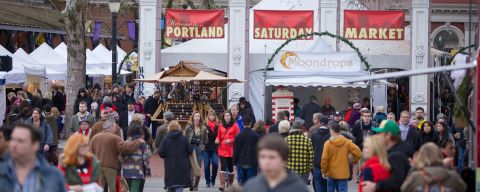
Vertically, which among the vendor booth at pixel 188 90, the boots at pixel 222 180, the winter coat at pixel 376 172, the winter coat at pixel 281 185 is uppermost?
the vendor booth at pixel 188 90

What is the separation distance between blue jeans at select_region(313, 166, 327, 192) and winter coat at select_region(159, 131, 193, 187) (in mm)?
2128

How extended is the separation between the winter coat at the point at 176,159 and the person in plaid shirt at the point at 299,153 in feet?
5.11

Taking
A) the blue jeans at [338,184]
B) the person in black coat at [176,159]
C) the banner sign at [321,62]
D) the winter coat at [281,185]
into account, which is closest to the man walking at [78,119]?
the person in black coat at [176,159]

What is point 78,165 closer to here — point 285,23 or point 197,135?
point 197,135

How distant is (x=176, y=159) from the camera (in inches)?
720

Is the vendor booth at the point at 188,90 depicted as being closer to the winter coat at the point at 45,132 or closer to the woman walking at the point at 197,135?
the woman walking at the point at 197,135

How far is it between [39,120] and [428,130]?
708 centimetres

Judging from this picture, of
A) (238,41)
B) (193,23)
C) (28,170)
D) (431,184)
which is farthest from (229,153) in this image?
(238,41)

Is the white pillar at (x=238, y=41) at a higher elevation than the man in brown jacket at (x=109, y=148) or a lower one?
higher

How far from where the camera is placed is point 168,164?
1834cm

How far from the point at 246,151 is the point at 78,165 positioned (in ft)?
27.3

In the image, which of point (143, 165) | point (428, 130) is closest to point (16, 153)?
point (143, 165)

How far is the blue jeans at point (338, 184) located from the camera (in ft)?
60.3

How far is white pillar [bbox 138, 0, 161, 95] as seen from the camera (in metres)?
36.8
